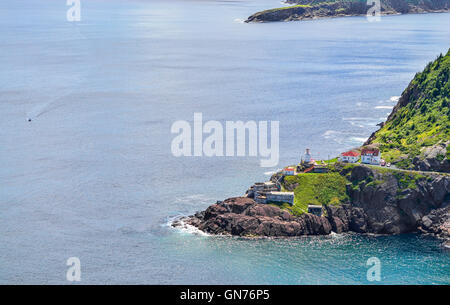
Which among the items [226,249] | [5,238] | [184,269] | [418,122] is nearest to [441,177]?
[418,122]

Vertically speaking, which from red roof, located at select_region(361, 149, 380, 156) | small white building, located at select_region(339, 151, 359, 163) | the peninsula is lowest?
the peninsula

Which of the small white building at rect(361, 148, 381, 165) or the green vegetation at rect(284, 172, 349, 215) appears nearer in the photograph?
the green vegetation at rect(284, 172, 349, 215)

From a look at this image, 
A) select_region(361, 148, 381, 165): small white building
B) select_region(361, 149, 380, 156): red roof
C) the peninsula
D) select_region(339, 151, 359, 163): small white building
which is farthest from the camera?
select_region(339, 151, 359, 163): small white building

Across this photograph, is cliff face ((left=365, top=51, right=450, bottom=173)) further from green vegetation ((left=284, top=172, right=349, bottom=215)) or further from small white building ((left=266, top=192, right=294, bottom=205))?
small white building ((left=266, top=192, right=294, bottom=205))

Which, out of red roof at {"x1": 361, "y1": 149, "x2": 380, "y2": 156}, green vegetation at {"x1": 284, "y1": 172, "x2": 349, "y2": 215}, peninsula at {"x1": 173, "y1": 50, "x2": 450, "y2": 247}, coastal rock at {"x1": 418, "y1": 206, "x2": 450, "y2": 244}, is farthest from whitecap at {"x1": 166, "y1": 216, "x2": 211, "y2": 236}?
coastal rock at {"x1": 418, "y1": 206, "x2": 450, "y2": 244}

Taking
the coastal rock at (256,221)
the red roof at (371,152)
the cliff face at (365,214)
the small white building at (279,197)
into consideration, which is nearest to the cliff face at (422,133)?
the red roof at (371,152)

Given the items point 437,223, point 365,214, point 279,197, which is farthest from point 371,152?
point 279,197

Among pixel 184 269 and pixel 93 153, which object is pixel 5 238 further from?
pixel 93 153

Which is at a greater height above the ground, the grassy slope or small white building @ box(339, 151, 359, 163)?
the grassy slope
